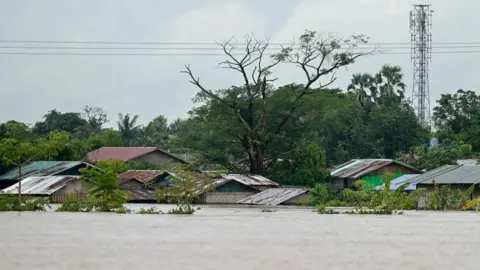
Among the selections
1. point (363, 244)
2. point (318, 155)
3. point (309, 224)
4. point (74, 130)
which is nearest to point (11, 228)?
point (309, 224)

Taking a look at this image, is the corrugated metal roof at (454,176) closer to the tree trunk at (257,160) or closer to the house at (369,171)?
the house at (369,171)

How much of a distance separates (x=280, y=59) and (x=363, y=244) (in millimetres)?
36395

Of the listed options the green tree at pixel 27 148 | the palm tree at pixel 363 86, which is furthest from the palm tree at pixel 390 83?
the green tree at pixel 27 148

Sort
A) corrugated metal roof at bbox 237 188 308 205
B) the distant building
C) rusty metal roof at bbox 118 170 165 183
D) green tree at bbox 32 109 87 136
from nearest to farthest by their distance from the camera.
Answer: corrugated metal roof at bbox 237 188 308 205 → the distant building → rusty metal roof at bbox 118 170 165 183 → green tree at bbox 32 109 87 136

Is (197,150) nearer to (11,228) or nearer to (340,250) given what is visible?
(11,228)

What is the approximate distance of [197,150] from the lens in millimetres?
56156

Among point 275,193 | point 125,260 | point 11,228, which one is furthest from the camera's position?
point 275,193

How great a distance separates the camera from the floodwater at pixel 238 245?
15008mm

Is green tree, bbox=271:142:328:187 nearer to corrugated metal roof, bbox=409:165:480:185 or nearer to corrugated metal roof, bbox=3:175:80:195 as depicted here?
corrugated metal roof, bbox=409:165:480:185

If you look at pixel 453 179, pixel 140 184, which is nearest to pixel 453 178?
pixel 453 179

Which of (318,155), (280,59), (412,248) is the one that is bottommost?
(412,248)

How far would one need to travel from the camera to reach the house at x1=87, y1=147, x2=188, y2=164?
67500 millimetres

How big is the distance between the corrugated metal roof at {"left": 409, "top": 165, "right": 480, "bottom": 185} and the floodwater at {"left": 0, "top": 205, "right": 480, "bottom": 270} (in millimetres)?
11978

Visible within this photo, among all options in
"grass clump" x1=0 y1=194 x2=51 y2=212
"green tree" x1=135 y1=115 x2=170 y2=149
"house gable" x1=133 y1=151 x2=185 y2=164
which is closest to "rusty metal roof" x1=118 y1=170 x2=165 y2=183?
"house gable" x1=133 y1=151 x2=185 y2=164
